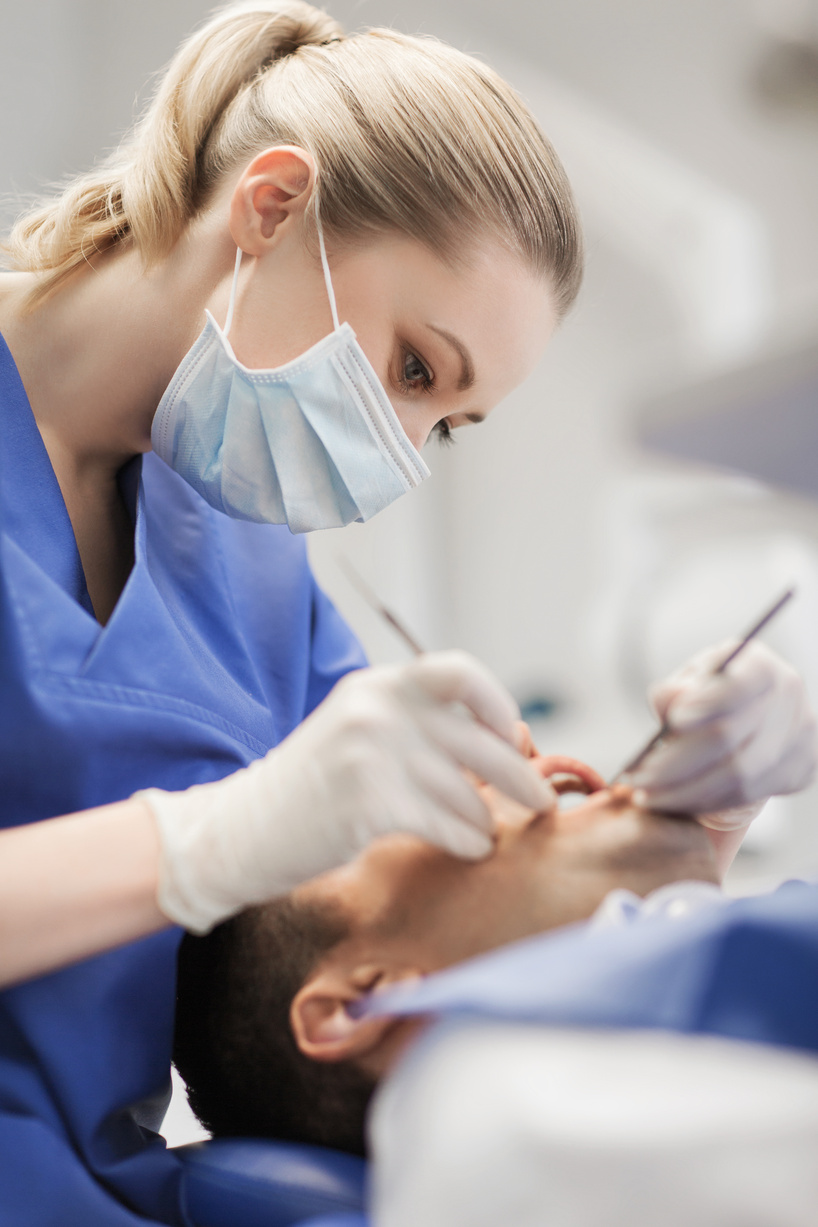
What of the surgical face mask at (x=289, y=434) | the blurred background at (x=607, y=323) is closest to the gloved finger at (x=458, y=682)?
the surgical face mask at (x=289, y=434)

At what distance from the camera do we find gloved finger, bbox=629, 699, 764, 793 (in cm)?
84

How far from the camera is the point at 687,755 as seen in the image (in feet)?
2.75

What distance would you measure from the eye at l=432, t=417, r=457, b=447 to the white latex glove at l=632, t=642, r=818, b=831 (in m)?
0.55

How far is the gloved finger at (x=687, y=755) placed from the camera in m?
0.84

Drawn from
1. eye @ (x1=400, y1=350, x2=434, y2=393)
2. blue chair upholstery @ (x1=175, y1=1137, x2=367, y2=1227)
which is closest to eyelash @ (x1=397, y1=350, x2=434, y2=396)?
eye @ (x1=400, y1=350, x2=434, y2=393)

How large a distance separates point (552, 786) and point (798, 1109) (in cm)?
42

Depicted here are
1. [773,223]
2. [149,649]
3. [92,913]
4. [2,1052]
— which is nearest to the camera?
[92,913]

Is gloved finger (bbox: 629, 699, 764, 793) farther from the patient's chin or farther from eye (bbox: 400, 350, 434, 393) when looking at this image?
eye (bbox: 400, 350, 434, 393)

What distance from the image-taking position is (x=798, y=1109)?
533mm

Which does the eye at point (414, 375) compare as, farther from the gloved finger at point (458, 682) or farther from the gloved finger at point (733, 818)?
the gloved finger at point (733, 818)

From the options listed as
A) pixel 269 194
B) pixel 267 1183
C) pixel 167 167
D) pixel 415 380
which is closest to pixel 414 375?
pixel 415 380

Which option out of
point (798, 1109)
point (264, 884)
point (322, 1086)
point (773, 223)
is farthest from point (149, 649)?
point (773, 223)

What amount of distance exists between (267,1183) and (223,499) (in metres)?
0.76

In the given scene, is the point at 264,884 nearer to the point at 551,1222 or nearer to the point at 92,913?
the point at 92,913
